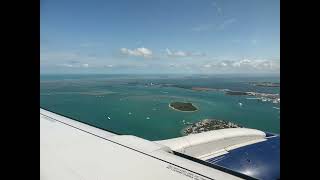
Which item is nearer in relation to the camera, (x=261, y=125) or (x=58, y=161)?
(x=58, y=161)

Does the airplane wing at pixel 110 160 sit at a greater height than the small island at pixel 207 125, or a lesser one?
greater

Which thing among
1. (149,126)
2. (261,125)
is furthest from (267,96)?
(149,126)

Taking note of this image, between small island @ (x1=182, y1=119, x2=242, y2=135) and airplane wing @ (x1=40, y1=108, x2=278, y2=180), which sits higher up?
airplane wing @ (x1=40, y1=108, x2=278, y2=180)

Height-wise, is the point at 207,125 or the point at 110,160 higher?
the point at 110,160

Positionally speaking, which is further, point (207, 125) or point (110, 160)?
point (207, 125)

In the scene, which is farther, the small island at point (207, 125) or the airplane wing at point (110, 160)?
the small island at point (207, 125)

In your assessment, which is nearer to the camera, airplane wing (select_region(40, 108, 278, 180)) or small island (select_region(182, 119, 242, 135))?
airplane wing (select_region(40, 108, 278, 180))

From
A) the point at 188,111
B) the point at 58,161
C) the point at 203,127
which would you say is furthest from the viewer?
the point at 188,111
